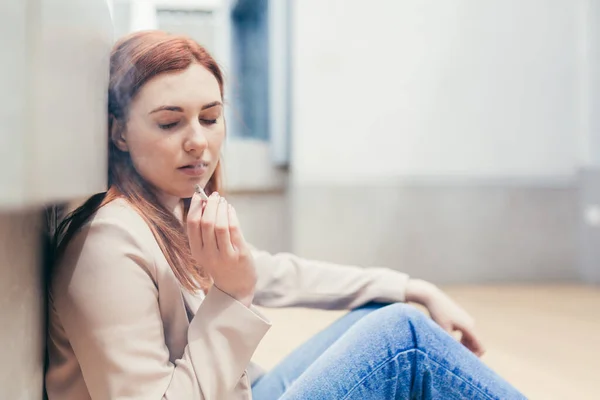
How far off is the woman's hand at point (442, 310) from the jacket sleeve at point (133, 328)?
11.1 inches

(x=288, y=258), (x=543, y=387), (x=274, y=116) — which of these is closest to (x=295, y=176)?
(x=274, y=116)

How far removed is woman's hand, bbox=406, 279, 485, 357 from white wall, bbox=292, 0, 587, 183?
1.04 m

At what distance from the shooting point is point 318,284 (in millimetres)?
628

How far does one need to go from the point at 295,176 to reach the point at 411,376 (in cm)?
124

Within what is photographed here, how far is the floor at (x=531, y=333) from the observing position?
749 millimetres

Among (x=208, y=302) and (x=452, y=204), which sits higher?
(x=208, y=302)

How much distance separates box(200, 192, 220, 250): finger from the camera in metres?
0.38

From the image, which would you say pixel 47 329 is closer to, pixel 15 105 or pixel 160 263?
pixel 160 263

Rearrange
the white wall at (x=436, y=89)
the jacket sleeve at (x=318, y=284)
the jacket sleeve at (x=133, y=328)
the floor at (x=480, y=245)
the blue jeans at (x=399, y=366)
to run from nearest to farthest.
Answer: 1. the jacket sleeve at (x=133, y=328)
2. the blue jeans at (x=399, y=366)
3. the jacket sleeve at (x=318, y=284)
4. the floor at (x=480, y=245)
5. the white wall at (x=436, y=89)

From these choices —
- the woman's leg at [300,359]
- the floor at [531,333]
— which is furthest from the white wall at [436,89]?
the woman's leg at [300,359]

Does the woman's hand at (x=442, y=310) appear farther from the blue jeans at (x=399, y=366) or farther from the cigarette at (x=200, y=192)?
the cigarette at (x=200, y=192)

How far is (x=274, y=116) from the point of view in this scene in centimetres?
157

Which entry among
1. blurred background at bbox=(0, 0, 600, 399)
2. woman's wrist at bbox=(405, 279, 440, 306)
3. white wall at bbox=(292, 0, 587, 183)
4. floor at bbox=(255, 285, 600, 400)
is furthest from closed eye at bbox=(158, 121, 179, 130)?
white wall at bbox=(292, 0, 587, 183)

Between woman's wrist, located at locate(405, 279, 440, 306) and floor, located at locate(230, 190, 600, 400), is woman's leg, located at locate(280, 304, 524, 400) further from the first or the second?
floor, located at locate(230, 190, 600, 400)
